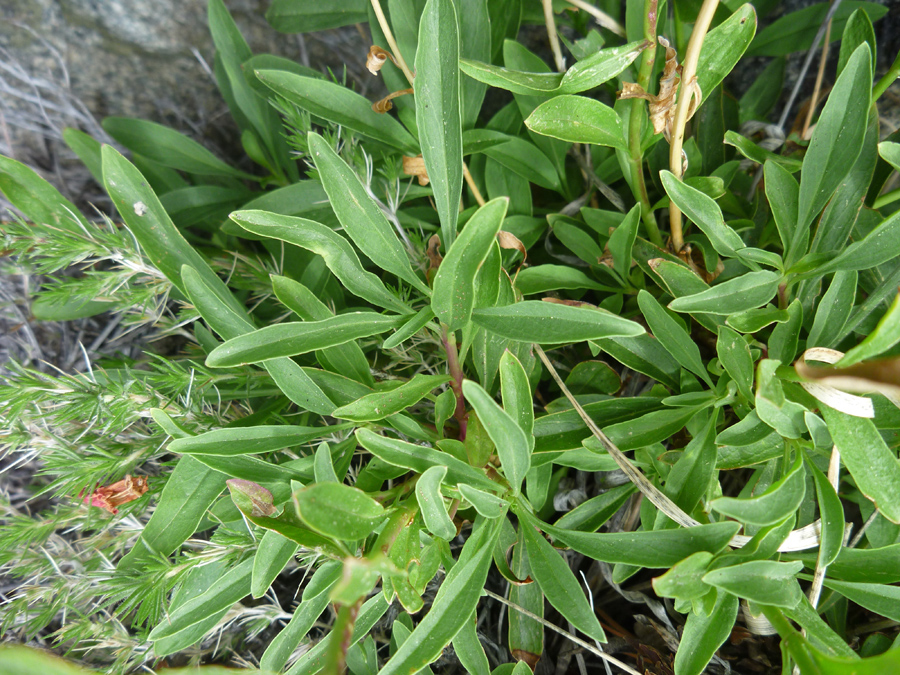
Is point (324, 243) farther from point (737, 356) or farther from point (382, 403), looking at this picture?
point (737, 356)

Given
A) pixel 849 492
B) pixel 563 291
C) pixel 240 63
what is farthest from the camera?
pixel 240 63

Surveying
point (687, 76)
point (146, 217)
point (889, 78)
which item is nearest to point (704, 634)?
point (687, 76)

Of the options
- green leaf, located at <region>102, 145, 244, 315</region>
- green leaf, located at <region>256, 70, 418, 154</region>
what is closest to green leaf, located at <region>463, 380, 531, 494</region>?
green leaf, located at <region>102, 145, 244, 315</region>

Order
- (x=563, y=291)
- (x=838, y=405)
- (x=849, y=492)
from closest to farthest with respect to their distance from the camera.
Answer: (x=838, y=405) < (x=849, y=492) < (x=563, y=291)

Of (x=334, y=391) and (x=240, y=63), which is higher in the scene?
(x=240, y=63)

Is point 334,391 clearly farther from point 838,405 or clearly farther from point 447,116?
point 838,405

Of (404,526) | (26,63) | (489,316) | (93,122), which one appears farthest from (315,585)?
(26,63)
